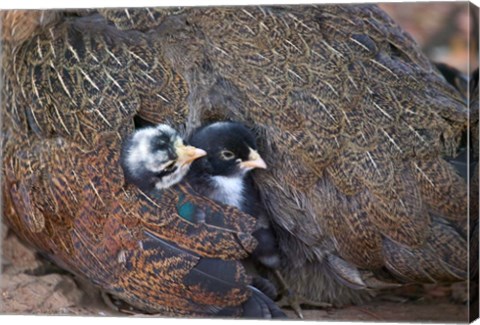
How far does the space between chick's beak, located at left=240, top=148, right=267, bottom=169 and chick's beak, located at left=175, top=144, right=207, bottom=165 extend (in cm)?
17

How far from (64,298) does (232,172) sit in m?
0.98

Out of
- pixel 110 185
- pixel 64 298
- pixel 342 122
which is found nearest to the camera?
pixel 342 122

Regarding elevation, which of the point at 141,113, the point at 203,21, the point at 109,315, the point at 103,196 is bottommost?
the point at 109,315

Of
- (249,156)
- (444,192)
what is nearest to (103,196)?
(249,156)

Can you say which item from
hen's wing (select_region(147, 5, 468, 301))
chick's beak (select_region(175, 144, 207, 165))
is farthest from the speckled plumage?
chick's beak (select_region(175, 144, 207, 165))

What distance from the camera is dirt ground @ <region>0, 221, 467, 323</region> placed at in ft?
12.6

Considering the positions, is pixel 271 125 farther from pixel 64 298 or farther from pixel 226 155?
pixel 64 298

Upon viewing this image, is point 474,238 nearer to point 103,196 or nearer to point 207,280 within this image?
point 207,280

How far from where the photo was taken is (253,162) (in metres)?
3.76

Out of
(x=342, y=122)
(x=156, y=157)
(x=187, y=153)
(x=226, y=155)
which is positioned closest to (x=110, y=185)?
(x=156, y=157)

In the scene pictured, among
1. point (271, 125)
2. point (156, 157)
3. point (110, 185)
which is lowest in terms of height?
point (110, 185)

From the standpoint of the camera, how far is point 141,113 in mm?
3844

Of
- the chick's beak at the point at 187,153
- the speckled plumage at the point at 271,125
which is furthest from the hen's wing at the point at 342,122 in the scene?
the chick's beak at the point at 187,153

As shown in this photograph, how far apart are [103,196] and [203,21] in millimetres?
806
